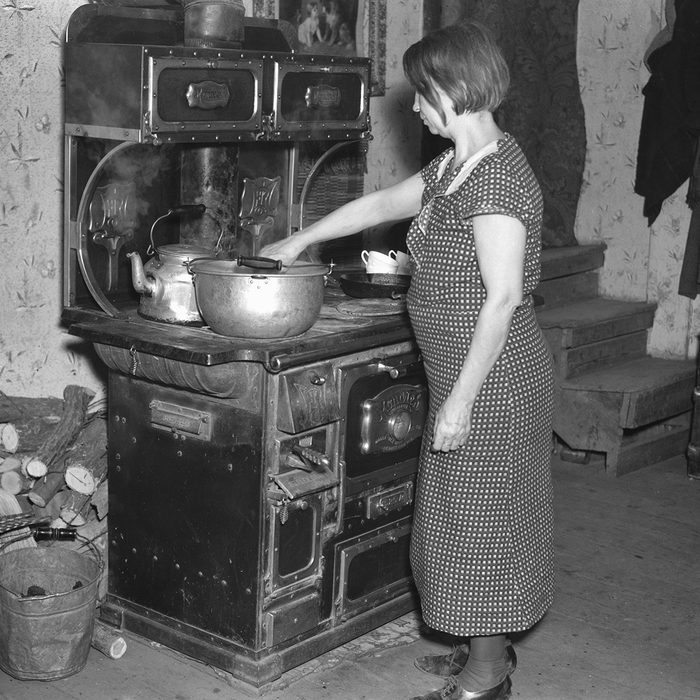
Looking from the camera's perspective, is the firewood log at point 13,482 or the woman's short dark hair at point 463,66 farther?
the firewood log at point 13,482

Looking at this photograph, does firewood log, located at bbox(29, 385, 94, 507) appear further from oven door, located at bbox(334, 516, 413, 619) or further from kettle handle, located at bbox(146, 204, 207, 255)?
oven door, located at bbox(334, 516, 413, 619)

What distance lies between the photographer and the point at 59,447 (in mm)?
3467

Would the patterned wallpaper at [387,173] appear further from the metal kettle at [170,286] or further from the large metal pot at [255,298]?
the large metal pot at [255,298]

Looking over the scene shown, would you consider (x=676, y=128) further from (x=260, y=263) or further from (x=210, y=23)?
(x=260, y=263)

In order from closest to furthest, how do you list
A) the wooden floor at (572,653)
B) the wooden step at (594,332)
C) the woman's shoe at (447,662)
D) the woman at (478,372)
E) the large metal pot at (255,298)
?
the woman at (478,372), the large metal pot at (255,298), the wooden floor at (572,653), the woman's shoe at (447,662), the wooden step at (594,332)

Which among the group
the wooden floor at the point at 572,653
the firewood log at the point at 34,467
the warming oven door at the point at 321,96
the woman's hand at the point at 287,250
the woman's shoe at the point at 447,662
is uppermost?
the warming oven door at the point at 321,96

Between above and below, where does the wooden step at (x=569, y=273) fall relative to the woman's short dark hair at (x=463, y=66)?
below

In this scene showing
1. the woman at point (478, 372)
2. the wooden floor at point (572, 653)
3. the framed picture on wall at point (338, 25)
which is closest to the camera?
the woman at point (478, 372)

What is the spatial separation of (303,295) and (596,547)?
72.0 inches

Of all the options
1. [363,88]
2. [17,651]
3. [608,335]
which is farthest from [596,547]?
[17,651]

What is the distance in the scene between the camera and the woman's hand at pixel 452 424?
8.81ft

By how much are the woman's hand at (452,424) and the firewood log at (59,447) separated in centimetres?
130

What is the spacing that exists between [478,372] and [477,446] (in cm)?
23

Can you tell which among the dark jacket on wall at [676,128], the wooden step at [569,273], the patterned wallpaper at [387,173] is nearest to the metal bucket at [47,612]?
the patterned wallpaper at [387,173]
